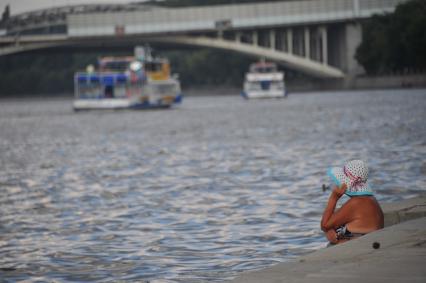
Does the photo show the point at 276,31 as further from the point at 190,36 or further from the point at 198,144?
the point at 198,144

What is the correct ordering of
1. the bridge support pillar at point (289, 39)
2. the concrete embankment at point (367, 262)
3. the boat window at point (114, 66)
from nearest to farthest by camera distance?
the concrete embankment at point (367, 262) < the boat window at point (114, 66) < the bridge support pillar at point (289, 39)

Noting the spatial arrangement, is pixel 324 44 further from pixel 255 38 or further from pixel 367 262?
pixel 367 262

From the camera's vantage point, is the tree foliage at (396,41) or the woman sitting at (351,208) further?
the tree foliage at (396,41)

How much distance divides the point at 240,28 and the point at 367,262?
131294 mm

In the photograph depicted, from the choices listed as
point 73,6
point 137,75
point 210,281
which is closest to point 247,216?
point 210,281

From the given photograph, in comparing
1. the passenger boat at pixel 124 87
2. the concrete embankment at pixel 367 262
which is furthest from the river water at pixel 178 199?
the passenger boat at pixel 124 87

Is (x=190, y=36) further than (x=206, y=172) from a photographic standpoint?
Yes

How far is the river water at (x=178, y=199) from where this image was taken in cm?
1561

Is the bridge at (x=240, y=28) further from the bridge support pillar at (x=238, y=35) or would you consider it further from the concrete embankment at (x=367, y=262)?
the concrete embankment at (x=367, y=262)

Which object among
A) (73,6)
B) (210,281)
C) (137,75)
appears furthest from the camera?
(73,6)

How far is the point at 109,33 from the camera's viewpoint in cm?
14550

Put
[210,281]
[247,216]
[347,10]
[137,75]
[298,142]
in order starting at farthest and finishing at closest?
[347,10] → [137,75] → [298,142] → [247,216] → [210,281]

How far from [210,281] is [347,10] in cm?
13172

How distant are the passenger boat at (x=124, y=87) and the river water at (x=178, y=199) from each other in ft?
177
